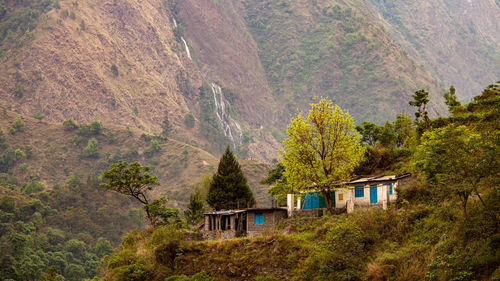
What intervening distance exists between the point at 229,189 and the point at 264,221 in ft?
51.1

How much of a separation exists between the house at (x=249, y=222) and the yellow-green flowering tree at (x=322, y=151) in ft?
9.89

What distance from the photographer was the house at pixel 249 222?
46.5 metres

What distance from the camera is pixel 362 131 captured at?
6612cm

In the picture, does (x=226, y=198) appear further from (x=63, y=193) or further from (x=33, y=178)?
(x=33, y=178)

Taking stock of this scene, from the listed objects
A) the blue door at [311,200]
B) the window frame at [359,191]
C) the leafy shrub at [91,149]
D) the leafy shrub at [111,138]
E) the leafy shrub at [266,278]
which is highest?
the leafy shrub at [111,138]

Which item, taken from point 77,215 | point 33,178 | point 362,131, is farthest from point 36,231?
point 362,131

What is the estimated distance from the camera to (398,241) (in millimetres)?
36281

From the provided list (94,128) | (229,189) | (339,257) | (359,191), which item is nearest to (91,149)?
(94,128)

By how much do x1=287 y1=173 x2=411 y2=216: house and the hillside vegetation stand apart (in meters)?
1.24

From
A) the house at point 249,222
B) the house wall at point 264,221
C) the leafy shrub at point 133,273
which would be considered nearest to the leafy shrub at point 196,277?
the leafy shrub at point 133,273

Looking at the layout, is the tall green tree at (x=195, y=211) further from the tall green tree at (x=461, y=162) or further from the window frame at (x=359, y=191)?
the tall green tree at (x=461, y=162)

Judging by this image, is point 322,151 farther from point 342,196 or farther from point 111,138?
point 111,138

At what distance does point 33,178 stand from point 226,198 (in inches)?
4655

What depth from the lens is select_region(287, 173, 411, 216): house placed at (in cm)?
4231
